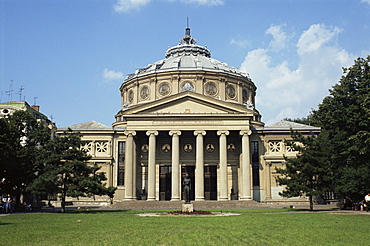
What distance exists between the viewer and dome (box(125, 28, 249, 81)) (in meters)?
72.9

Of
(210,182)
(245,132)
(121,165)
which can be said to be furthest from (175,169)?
(121,165)

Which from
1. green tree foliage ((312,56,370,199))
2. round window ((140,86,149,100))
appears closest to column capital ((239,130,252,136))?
green tree foliage ((312,56,370,199))

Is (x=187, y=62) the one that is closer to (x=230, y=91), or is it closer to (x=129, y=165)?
(x=230, y=91)

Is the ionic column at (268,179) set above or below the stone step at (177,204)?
above

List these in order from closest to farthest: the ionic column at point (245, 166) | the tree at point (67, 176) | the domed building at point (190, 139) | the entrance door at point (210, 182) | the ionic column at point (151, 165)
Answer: the tree at point (67, 176) → the ionic column at point (151, 165) → the ionic column at point (245, 166) → the domed building at point (190, 139) → the entrance door at point (210, 182)

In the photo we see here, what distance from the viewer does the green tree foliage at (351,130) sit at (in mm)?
42531

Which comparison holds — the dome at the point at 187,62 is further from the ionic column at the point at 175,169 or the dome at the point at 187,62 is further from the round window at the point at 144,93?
the ionic column at the point at 175,169

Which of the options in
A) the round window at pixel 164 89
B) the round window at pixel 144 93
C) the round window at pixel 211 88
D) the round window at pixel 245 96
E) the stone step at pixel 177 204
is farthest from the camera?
the round window at pixel 245 96

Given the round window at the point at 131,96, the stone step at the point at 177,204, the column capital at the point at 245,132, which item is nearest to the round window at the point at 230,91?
the column capital at the point at 245,132

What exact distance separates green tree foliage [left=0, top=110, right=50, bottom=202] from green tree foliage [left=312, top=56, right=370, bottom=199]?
108 feet

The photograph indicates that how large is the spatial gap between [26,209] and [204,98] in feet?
93.0

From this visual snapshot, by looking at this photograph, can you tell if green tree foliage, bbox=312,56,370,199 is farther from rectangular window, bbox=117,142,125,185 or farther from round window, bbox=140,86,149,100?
round window, bbox=140,86,149,100

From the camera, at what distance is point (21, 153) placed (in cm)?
4475

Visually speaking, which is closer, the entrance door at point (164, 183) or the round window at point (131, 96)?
the entrance door at point (164, 183)
